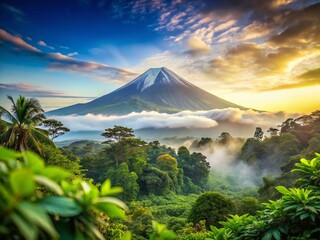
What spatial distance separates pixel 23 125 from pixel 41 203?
12.3 meters

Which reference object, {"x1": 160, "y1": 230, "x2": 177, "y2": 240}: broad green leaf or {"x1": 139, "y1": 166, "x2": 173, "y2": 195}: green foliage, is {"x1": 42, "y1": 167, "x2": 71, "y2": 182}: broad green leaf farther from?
{"x1": 139, "y1": 166, "x2": 173, "y2": 195}: green foliage

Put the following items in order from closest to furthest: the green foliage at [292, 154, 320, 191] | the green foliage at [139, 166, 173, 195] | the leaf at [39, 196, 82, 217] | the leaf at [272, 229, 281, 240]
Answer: the leaf at [39, 196, 82, 217]
the leaf at [272, 229, 281, 240]
the green foliage at [292, 154, 320, 191]
the green foliage at [139, 166, 173, 195]

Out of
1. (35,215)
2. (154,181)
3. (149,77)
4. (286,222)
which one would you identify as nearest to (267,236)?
(286,222)

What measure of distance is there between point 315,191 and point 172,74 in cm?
11256

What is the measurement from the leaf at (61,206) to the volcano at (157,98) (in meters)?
97.0

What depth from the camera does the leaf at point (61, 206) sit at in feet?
2.04

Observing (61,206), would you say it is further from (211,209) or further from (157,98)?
(157,98)

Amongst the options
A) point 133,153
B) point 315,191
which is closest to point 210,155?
point 133,153

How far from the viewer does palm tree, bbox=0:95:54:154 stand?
37.0ft

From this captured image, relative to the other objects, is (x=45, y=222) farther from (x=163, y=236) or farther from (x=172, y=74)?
(x=172, y=74)

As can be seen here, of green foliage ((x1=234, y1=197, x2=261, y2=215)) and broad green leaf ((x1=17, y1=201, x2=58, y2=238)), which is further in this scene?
green foliage ((x1=234, y1=197, x2=261, y2=215))

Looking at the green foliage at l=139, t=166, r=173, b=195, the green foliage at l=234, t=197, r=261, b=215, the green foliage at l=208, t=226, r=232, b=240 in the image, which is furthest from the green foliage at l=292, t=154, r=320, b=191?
the green foliage at l=139, t=166, r=173, b=195

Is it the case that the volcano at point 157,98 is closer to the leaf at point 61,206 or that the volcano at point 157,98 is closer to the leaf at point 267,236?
the leaf at point 267,236

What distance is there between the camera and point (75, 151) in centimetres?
3431
